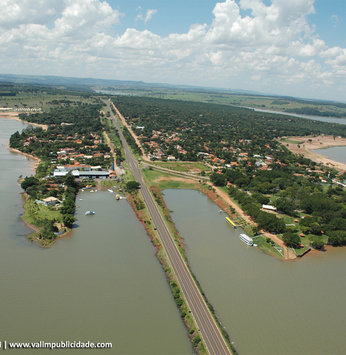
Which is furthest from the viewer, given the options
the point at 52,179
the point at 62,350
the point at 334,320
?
the point at 52,179

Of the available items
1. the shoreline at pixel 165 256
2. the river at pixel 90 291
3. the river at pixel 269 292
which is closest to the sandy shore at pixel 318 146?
the river at pixel 269 292

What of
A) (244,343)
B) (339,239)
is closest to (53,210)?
(244,343)

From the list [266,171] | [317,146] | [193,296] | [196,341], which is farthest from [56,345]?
[317,146]

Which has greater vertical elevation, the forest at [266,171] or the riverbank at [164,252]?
the forest at [266,171]

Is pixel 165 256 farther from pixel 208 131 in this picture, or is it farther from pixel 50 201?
pixel 208 131

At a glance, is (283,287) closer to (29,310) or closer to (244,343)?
(244,343)

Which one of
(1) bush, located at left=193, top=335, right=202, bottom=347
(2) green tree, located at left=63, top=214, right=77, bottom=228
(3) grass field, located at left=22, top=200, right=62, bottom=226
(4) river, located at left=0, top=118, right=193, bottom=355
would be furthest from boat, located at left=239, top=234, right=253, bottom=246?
(3) grass field, located at left=22, top=200, right=62, bottom=226

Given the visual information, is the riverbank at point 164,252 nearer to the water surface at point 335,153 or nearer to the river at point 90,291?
the river at point 90,291
